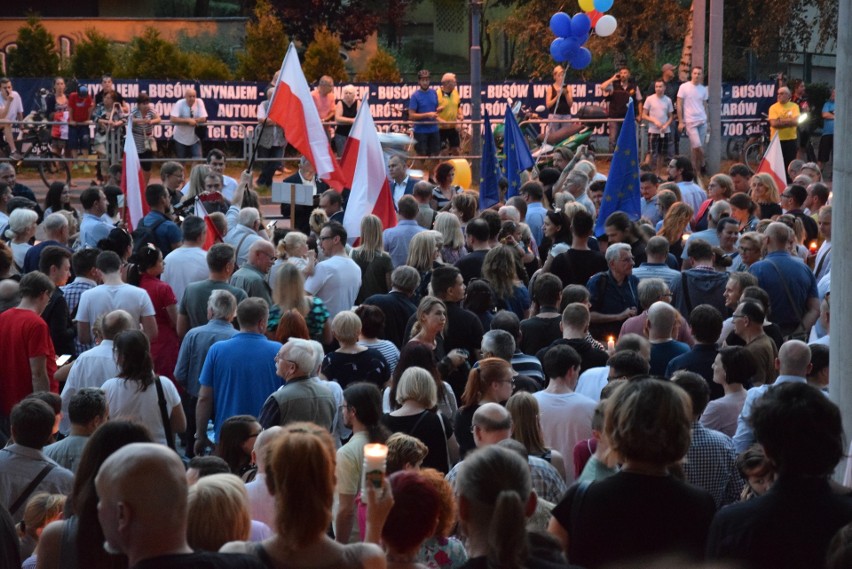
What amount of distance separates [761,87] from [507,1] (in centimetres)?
1469

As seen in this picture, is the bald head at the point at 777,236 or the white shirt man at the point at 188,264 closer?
the bald head at the point at 777,236

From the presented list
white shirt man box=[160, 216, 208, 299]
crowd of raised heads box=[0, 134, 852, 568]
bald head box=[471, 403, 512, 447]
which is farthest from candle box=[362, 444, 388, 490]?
white shirt man box=[160, 216, 208, 299]

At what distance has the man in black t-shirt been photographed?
3777 millimetres

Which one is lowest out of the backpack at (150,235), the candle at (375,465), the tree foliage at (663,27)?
the candle at (375,465)

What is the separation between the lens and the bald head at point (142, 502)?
12.4 ft

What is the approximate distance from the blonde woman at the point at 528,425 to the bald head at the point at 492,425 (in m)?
0.18

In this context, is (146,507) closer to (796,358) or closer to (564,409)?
(564,409)

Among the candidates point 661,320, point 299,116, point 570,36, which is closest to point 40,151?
point 570,36

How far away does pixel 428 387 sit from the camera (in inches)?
270

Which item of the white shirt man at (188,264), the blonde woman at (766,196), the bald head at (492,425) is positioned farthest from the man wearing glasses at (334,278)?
the blonde woman at (766,196)

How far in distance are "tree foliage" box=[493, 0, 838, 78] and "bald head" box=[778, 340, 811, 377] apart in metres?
22.8

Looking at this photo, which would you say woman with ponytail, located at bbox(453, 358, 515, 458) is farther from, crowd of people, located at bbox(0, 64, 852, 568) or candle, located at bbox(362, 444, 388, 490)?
candle, located at bbox(362, 444, 388, 490)

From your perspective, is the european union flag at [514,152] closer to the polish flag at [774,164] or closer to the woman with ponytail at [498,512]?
the polish flag at [774,164]

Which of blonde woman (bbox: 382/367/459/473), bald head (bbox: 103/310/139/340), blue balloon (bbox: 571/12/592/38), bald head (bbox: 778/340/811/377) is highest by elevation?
blue balloon (bbox: 571/12/592/38)
